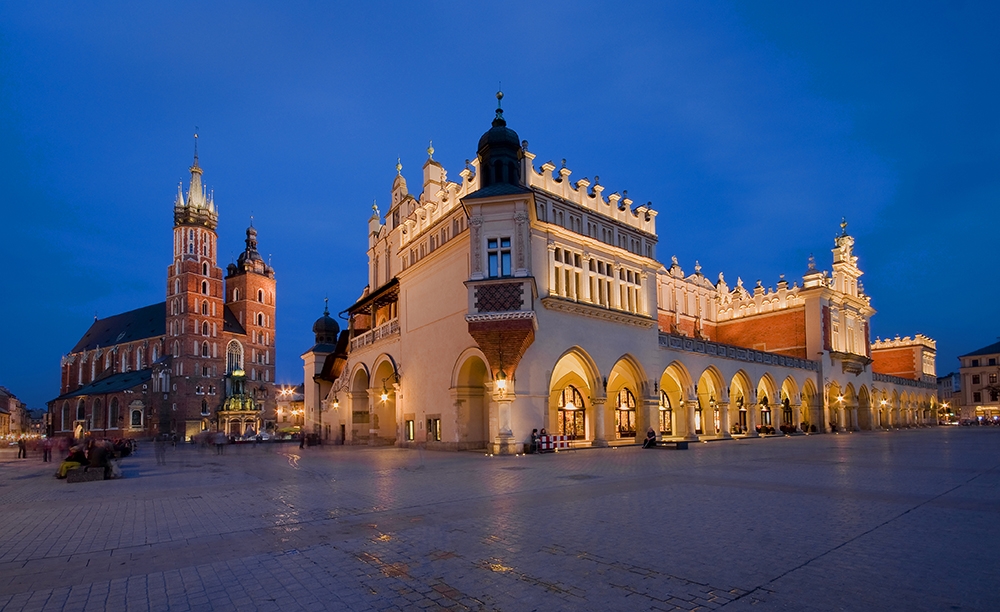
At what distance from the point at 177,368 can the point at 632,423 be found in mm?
72437

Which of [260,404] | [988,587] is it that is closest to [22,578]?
[988,587]

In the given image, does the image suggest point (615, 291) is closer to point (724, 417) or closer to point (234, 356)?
point (724, 417)

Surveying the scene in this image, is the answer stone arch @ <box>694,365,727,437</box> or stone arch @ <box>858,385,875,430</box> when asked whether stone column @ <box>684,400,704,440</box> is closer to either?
stone arch @ <box>694,365,727,437</box>

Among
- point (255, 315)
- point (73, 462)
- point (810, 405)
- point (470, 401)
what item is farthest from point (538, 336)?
point (255, 315)

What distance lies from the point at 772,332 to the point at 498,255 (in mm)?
36267

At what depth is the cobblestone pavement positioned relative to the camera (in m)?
6.01

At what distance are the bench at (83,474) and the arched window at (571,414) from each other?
2203 cm

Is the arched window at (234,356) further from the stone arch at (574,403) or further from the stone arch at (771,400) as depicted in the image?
the stone arch at (771,400)

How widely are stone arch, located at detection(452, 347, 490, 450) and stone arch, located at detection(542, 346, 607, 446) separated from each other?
3494 millimetres

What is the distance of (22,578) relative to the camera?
7105 millimetres

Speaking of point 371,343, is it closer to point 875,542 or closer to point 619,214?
point 619,214

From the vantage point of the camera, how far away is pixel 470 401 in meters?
29.5

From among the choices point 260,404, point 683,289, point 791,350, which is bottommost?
point 260,404

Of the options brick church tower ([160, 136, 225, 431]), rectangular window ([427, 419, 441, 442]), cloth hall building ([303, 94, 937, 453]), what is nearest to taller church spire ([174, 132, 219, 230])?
brick church tower ([160, 136, 225, 431])
